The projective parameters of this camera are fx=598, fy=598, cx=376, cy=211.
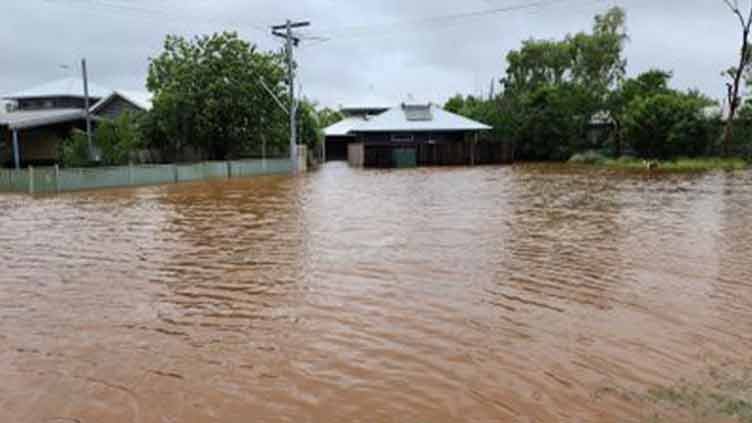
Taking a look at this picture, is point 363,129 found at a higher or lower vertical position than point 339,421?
higher

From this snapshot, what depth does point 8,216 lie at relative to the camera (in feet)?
45.5

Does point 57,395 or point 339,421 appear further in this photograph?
point 57,395

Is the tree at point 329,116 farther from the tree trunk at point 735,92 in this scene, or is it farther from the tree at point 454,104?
the tree trunk at point 735,92

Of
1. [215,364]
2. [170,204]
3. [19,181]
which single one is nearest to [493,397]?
[215,364]

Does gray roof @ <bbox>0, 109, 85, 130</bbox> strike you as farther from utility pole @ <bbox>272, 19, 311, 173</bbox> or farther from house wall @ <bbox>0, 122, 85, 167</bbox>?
utility pole @ <bbox>272, 19, 311, 173</bbox>

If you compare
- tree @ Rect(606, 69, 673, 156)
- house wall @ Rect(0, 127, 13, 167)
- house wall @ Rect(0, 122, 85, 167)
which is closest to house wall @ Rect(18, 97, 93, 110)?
house wall @ Rect(0, 122, 85, 167)

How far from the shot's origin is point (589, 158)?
3691 cm

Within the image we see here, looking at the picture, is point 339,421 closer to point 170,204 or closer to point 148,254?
point 148,254

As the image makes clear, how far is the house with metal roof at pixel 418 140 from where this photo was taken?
36.4 m

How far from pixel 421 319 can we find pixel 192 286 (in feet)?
9.38

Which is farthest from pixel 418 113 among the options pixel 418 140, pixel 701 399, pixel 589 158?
pixel 701 399

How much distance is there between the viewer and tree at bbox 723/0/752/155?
1222 inches

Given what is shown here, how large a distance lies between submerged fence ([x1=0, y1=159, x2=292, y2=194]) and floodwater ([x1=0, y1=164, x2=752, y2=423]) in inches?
361

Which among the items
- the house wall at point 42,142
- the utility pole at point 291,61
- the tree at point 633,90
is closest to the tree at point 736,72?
the tree at point 633,90
